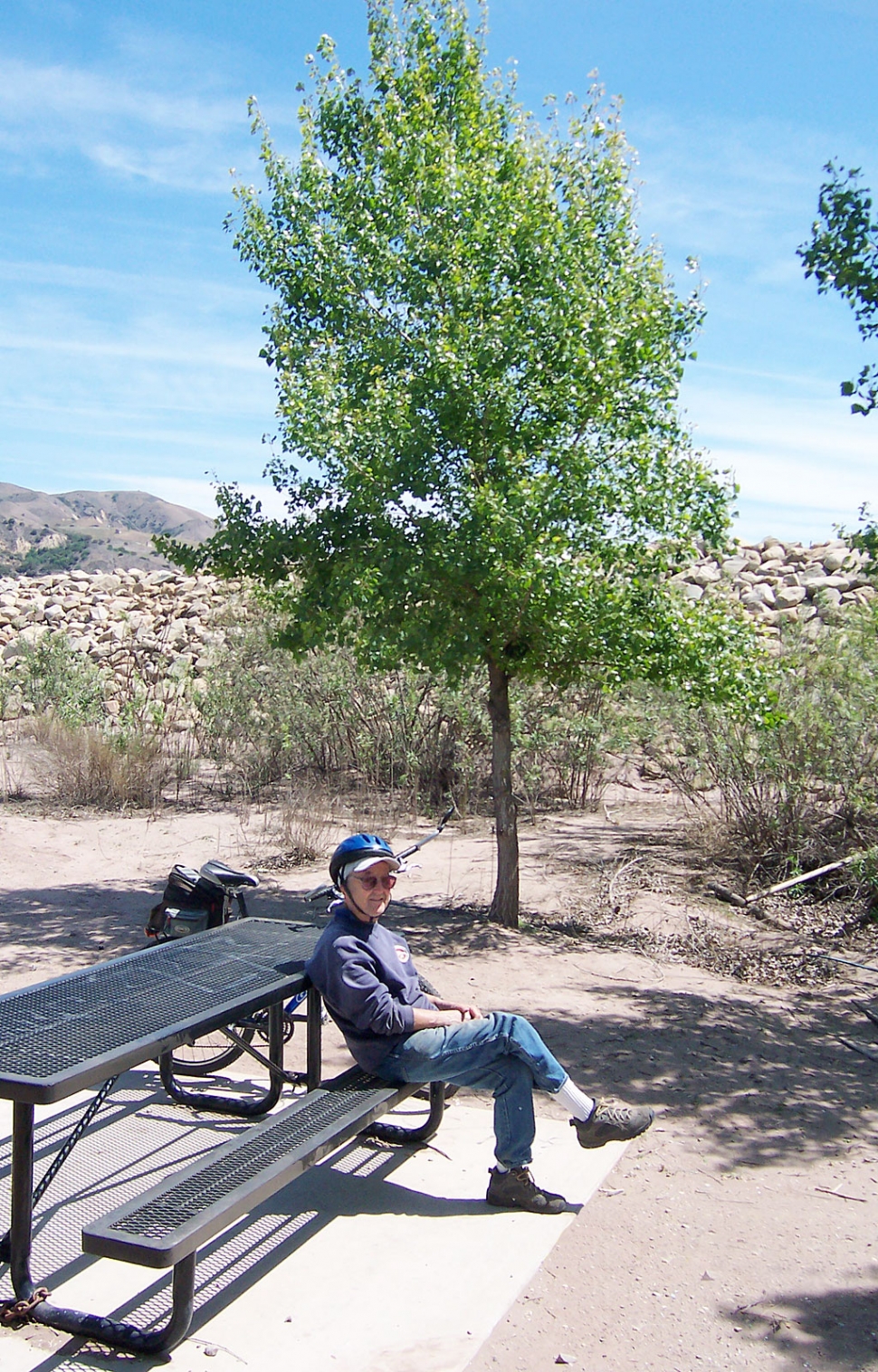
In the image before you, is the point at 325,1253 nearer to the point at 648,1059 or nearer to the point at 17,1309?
the point at 17,1309

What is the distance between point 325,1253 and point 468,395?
5139 mm

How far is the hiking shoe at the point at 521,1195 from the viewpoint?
410 cm

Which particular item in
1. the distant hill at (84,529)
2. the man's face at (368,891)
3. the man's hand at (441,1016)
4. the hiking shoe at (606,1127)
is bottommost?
the hiking shoe at (606,1127)

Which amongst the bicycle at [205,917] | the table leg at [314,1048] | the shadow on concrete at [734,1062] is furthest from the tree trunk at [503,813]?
the table leg at [314,1048]

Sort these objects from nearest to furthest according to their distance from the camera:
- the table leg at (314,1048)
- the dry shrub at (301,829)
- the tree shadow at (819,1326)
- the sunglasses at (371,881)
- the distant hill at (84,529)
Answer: the tree shadow at (819,1326) < the sunglasses at (371,881) < the table leg at (314,1048) < the dry shrub at (301,829) < the distant hill at (84,529)

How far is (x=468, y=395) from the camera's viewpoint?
7.37 m

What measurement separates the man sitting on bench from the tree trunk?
4.27 meters

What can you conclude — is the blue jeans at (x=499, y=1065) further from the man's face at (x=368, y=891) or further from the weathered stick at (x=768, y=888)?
the weathered stick at (x=768, y=888)

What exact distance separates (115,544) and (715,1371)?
104518 millimetres

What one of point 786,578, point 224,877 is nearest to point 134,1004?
point 224,877

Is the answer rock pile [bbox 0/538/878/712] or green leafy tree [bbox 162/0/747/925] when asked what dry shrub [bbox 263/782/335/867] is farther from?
rock pile [bbox 0/538/878/712]

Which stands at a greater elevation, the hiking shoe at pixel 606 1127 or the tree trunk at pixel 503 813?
the tree trunk at pixel 503 813

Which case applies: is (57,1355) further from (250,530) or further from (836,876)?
(836,876)

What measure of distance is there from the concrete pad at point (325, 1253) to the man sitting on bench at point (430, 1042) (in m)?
0.26
